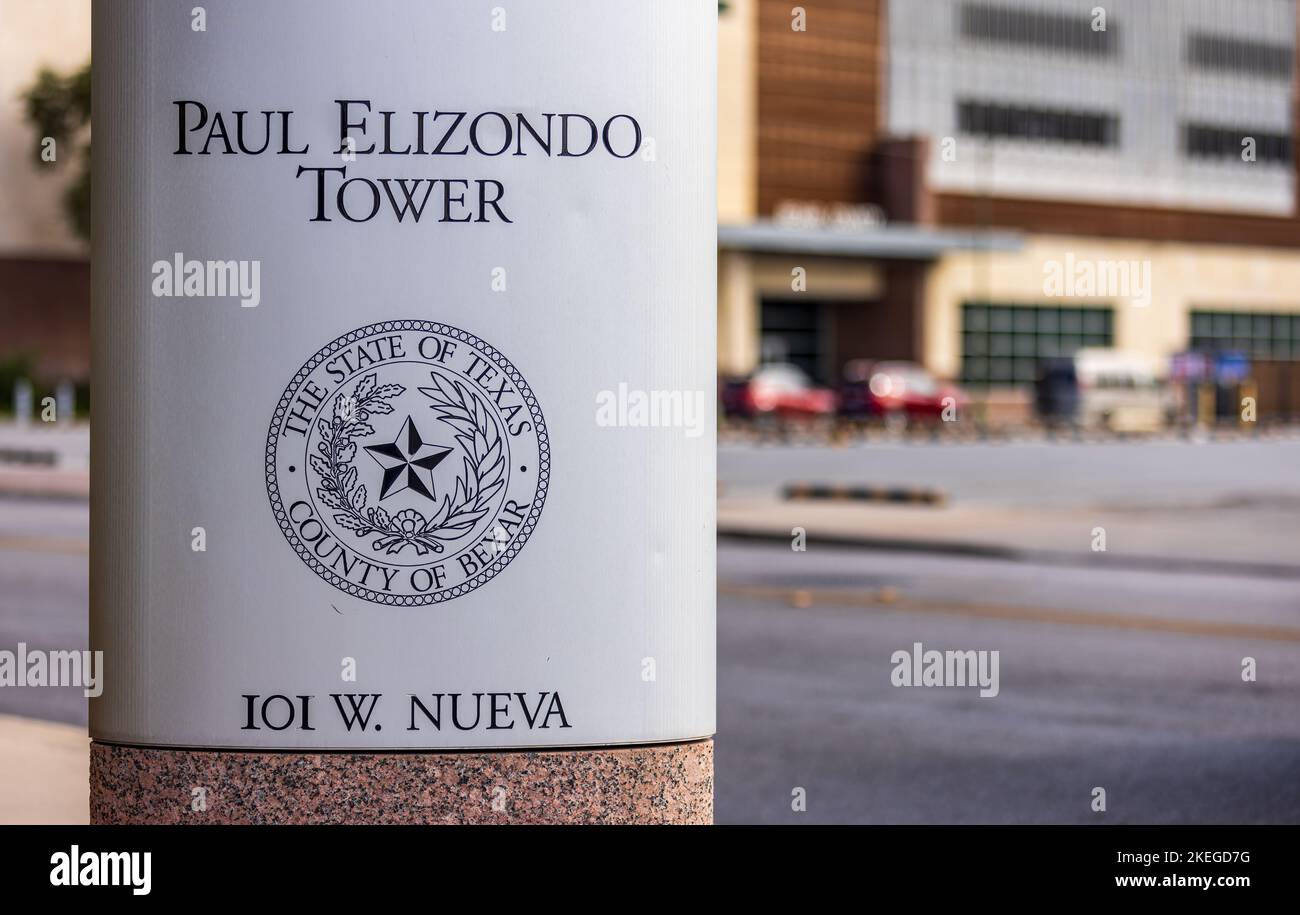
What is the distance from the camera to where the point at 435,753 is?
14.5 feet

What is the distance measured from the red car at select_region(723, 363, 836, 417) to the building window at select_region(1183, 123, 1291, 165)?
1125 inches

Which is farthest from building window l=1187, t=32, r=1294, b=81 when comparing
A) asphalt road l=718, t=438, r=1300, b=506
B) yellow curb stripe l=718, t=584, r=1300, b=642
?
yellow curb stripe l=718, t=584, r=1300, b=642

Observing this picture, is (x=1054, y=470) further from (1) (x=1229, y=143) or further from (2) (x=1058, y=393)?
(1) (x=1229, y=143)

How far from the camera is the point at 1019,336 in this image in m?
72.1

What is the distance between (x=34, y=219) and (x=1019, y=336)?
105 ft

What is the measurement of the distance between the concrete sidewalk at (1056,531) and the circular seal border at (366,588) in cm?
1363

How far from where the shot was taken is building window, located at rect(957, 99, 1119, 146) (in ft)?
239

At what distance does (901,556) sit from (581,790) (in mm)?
14823

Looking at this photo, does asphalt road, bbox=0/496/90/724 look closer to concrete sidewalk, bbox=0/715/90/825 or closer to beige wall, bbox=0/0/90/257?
concrete sidewalk, bbox=0/715/90/825

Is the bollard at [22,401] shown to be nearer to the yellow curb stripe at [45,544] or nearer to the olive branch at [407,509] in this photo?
the yellow curb stripe at [45,544]

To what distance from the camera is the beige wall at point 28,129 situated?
59.1 m

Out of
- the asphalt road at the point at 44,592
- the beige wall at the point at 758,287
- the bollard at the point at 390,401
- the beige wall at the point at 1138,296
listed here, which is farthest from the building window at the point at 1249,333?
the bollard at the point at 390,401

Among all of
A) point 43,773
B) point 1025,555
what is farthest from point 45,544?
point 43,773

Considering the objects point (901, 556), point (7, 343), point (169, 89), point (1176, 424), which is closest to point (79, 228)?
point (7, 343)
